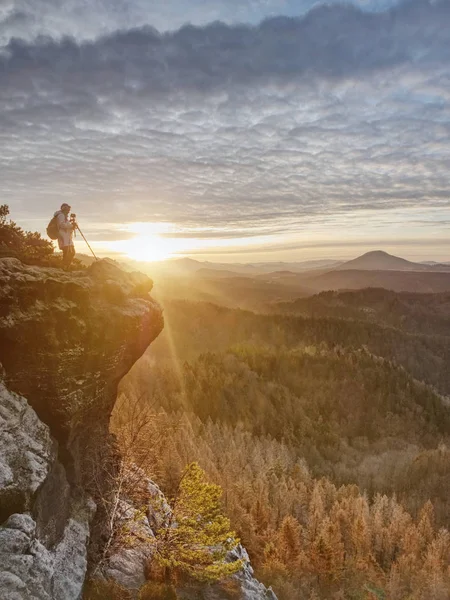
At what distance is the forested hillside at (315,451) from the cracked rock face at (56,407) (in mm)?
4376

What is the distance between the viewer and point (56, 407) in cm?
1642

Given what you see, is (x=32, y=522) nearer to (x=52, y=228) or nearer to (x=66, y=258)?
(x=66, y=258)

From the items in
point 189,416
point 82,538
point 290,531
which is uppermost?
point 82,538

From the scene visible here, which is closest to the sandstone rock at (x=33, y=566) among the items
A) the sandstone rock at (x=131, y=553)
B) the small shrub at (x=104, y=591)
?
the small shrub at (x=104, y=591)

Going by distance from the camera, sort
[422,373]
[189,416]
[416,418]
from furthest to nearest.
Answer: [422,373] < [416,418] < [189,416]

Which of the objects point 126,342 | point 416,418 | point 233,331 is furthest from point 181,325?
point 126,342

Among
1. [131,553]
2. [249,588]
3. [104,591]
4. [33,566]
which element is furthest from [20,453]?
[249,588]

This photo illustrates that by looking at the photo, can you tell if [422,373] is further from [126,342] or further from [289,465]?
[126,342]

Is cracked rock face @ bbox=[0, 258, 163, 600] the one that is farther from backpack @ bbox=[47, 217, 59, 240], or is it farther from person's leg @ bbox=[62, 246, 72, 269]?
backpack @ bbox=[47, 217, 59, 240]

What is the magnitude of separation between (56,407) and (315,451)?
63471mm

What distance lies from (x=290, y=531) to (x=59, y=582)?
23071 millimetres

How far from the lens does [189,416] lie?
2859 inches

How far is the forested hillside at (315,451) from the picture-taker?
31016mm

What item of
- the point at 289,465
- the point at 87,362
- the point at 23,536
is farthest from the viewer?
the point at 289,465
